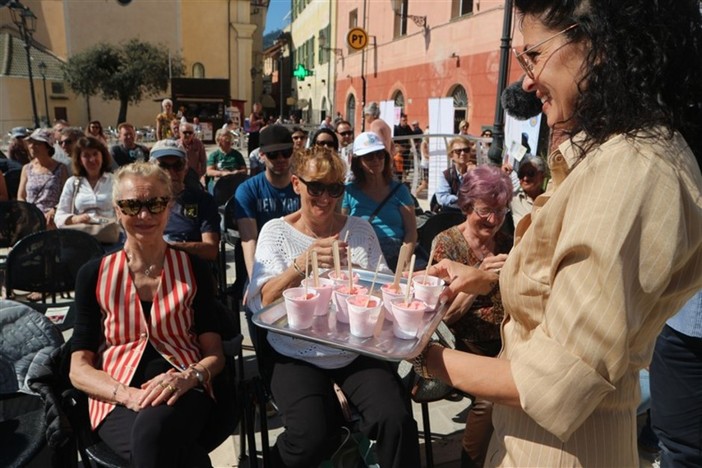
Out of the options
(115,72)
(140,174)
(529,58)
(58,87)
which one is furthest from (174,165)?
(58,87)

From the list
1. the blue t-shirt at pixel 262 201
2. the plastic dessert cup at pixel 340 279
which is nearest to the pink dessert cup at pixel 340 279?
the plastic dessert cup at pixel 340 279

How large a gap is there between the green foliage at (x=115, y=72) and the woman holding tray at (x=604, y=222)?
3719 cm

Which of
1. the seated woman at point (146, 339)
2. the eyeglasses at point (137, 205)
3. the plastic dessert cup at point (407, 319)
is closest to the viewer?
the plastic dessert cup at point (407, 319)

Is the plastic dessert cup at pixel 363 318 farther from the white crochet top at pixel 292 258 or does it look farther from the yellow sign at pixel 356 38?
the yellow sign at pixel 356 38

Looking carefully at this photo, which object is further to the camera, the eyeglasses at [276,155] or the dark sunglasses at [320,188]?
the eyeglasses at [276,155]

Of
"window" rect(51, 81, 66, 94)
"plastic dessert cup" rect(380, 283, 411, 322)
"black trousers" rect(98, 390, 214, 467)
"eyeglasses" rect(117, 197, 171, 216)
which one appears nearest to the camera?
"plastic dessert cup" rect(380, 283, 411, 322)

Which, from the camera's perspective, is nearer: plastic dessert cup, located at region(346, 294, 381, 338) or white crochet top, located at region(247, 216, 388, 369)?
plastic dessert cup, located at region(346, 294, 381, 338)

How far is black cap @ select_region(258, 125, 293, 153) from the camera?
13.4ft

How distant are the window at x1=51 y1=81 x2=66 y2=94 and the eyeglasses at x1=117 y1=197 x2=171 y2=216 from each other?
4130cm

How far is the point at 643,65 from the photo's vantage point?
0.94m

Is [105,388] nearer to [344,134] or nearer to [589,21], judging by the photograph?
[589,21]

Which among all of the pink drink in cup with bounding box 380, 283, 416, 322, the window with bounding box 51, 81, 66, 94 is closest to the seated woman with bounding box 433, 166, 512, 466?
the pink drink in cup with bounding box 380, 283, 416, 322

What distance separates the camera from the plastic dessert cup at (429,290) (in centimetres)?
185

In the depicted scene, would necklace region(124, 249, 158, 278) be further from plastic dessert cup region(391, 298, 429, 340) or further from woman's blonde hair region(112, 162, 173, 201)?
plastic dessert cup region(391, 298, 429, 340)
